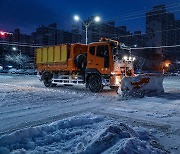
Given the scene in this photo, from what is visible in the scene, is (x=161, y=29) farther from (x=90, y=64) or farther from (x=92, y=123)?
(x=92, y=123)

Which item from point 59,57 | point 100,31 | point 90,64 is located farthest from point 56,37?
point 90,64

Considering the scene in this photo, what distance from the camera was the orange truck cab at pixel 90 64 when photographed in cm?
1431

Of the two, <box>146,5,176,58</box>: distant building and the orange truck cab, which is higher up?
<box>146,5,176,58</box>: distant building

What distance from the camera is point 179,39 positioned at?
255 feet

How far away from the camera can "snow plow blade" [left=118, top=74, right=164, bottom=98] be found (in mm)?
12656

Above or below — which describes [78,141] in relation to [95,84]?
below

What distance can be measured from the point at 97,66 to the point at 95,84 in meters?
1.16

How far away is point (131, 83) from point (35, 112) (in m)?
5.92

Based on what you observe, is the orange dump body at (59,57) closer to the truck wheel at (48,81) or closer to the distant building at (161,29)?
the truck wheel at (48,81)

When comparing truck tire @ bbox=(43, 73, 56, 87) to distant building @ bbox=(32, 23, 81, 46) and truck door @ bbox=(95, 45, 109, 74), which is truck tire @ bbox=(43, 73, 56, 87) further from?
distant building @ bbox=(32, 23, 81, 46)

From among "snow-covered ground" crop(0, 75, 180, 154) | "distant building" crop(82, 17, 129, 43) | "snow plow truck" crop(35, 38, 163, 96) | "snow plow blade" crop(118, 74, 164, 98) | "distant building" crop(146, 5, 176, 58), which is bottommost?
"snow-covered ground" crop(0, 75, 180, 154)

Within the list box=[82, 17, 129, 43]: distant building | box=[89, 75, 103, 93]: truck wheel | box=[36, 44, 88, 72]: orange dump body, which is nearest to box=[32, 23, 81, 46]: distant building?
box=[82, 17, 129, 43]: distant building

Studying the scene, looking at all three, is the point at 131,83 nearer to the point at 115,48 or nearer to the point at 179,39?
the point at 115,48

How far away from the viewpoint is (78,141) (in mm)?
4973
